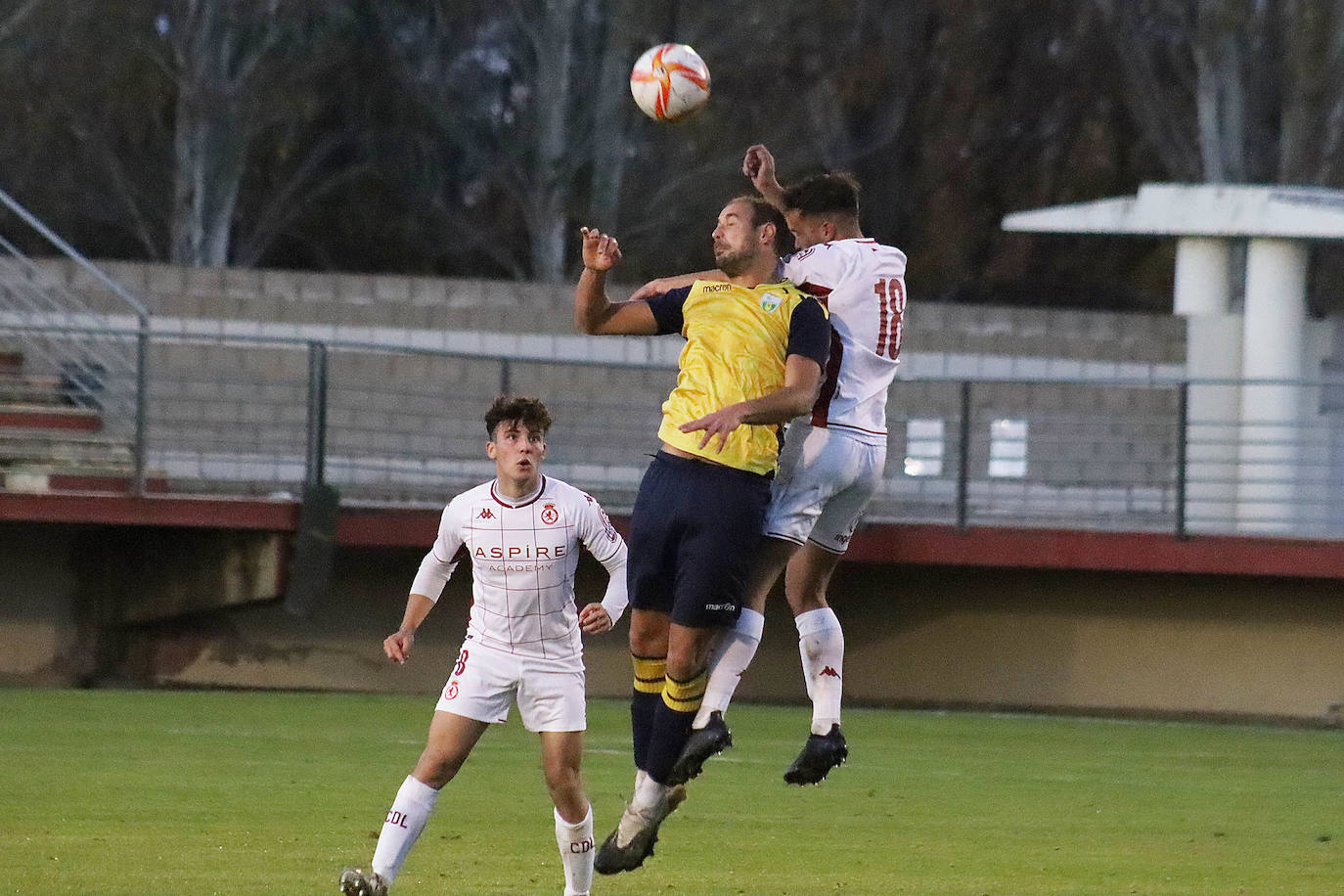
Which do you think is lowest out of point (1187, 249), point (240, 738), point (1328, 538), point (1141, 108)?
point (240, 738)

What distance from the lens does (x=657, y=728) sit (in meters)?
8.73

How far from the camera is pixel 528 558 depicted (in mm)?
8242

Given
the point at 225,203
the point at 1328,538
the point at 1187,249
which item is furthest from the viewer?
the point at 225,203

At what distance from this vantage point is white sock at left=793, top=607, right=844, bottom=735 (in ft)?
30.7

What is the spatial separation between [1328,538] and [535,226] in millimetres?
17260

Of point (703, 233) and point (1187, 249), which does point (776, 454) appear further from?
point (703, 233)

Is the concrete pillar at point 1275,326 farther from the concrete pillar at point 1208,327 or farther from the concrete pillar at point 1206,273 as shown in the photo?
the concrete pillar at point 1206,273

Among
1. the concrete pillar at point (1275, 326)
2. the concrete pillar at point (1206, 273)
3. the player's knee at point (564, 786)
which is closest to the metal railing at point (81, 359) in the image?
the player's knee at point (564, 786)

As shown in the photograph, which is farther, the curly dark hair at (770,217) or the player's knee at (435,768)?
the curly dark hair at (770,217)

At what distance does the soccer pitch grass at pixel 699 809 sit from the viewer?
30.6ft

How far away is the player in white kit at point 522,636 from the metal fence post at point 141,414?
28.0 feet

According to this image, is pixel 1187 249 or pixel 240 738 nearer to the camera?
pixel 240 738

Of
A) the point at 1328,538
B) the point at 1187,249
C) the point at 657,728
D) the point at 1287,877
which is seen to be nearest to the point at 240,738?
the point at 657,728

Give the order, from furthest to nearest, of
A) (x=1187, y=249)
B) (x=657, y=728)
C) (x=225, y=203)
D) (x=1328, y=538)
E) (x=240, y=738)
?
(x=225, y=203)
(x=1187, y=249)
(x=1328, y=538)
(x=240, y=738)
(x=657, y=728)
